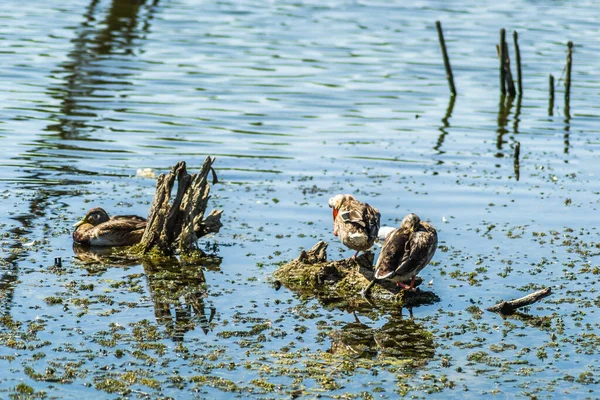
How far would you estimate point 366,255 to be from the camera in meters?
13.3

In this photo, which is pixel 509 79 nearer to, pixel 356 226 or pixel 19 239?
pixel 356 226

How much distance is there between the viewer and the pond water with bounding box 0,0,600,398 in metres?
10.0

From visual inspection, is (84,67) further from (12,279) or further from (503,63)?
(12,279)

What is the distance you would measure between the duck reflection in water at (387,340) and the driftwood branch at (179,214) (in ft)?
12.1

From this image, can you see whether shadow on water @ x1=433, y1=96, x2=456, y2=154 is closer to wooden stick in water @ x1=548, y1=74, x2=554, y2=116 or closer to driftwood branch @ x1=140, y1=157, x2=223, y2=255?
wooden stick in water @ x1=548, y1=74, x2=554, y2=116

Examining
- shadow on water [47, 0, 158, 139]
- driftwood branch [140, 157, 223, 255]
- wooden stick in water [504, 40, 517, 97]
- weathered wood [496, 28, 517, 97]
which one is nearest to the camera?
driftwood branch [140, 157, 223, 255]

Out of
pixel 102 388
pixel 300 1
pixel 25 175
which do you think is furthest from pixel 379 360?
pixel 300 1

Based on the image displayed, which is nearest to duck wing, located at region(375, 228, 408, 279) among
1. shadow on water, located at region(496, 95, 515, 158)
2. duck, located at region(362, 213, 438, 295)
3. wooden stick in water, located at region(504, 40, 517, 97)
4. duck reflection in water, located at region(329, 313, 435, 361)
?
duck, located at region(362, 213, 438, 295)

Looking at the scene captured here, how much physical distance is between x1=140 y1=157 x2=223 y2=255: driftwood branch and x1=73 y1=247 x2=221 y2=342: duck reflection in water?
407 mm

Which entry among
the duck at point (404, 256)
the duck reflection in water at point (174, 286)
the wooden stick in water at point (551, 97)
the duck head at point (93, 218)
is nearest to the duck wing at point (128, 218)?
the duck head at point (93, 218)

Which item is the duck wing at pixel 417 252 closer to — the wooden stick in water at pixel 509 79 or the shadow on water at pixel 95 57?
the shadow on water at pixel 95 57

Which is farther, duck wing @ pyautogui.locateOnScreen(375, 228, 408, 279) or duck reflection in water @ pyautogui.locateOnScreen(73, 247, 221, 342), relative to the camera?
duck wing @ pyautogui.locateOnScreen(375, 228, 408, 279)

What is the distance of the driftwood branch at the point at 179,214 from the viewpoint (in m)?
14.4

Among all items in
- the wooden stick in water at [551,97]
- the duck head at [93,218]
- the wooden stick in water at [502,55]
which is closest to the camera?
the duck head at [93,218]
